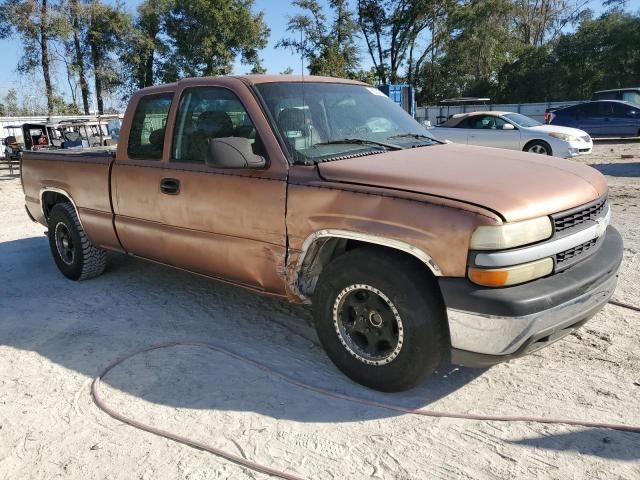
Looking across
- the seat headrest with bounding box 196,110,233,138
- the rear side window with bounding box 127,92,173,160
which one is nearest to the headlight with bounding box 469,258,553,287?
the seat headrest with bounding box 196,110,233,138

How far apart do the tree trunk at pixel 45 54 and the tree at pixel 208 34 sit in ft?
22.3

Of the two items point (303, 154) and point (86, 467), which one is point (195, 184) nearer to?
point (303, 154)

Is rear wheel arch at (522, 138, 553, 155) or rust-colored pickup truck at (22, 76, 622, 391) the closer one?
rust-colored pickup truck at (22, 76, 622, 391)

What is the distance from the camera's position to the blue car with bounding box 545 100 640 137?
1906cm

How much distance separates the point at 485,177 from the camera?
10.1 feet

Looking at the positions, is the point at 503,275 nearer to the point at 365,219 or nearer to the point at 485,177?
the point at 485,177

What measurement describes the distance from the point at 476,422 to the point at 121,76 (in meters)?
34.0

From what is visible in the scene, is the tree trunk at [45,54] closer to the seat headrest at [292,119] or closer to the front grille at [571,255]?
the seat headrest at [292,119]

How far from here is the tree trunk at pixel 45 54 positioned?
28266 mm

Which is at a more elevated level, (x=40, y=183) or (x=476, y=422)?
(x=40, y=183)

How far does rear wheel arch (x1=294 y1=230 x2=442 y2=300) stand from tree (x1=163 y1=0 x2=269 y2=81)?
31845mm

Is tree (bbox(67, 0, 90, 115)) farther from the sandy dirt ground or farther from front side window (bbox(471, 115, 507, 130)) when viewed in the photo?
the sandy dirt ground

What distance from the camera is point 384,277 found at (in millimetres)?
3045

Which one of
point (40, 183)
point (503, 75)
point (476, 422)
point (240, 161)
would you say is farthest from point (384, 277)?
point (503, 75)
